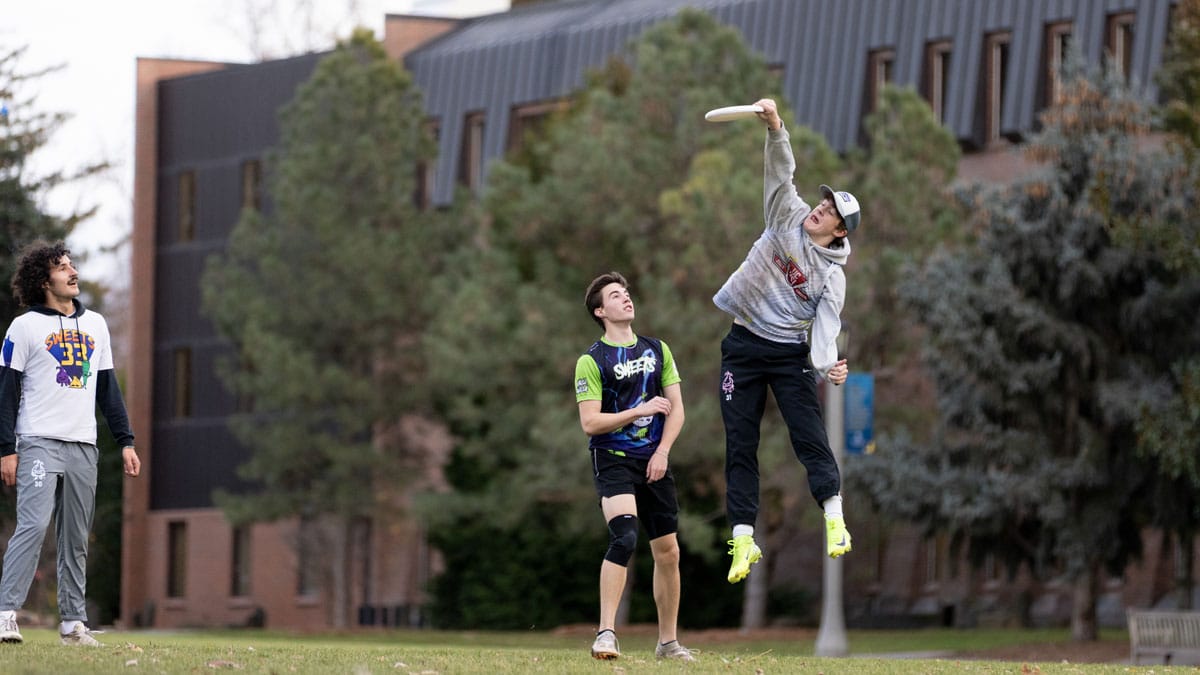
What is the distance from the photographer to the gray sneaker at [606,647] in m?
11.2

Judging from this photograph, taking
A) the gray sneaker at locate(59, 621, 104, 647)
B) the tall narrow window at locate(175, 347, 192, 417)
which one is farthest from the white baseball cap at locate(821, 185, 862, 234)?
the tall narrow window at locate(175, 347, 192, 417)

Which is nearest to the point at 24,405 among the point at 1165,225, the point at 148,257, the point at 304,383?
the point at 1165,225

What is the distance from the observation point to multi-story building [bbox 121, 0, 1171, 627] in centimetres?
3928

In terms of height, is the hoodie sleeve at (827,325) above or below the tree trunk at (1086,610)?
above

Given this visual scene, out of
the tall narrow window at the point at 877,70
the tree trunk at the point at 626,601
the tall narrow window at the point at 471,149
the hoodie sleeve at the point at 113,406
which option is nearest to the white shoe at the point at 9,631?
the hoodie sleeve at the point at 113,406

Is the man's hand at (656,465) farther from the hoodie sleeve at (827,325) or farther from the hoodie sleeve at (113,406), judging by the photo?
the hoodie sleeve at (113,406)

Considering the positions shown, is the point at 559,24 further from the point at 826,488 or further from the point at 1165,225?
the point at 826,488

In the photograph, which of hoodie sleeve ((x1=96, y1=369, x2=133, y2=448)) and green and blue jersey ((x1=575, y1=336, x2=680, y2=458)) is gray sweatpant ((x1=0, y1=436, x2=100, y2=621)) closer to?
hoodie sleeve ((x1=96, y1=369, x2=133, y2=448))

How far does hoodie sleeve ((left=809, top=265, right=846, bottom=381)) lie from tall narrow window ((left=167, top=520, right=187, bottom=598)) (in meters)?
45.7

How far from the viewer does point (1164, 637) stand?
977 inches

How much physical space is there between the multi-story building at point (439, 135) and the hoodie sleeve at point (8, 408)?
68.8 feet

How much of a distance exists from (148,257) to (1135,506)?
111 ft

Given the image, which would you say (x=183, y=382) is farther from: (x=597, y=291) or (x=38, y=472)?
(x=597, y=291)

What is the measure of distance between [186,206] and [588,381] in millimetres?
45778
